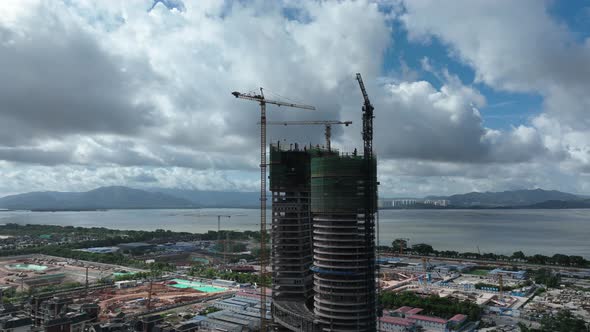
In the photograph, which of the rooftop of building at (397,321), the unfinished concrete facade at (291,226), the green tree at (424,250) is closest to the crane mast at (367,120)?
the unfinished concrete facade at (291,226)

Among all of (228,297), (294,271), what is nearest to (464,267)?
(228,297)

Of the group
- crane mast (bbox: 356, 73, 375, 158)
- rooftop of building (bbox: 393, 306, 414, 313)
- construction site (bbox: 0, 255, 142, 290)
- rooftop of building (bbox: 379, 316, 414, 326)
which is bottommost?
construction site (bbox: 0, 255, 142, 290)

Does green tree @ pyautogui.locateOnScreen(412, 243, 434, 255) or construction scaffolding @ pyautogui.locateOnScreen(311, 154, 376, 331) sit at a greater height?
construction scaffolding @ pyautogui.locateOnScreen(311, 154, 376, 331)

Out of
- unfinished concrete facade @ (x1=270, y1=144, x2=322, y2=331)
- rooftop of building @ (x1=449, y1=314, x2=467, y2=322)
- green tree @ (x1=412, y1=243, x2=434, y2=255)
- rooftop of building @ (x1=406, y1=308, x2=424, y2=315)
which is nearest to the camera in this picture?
unfinished concrete facade @ (x1=270, y1=144, x2=322, y2=331)

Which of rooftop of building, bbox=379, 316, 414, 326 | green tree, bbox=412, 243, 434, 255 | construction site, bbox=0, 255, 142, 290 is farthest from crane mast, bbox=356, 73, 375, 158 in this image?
green tree, bbox=412, 243, 434, 255

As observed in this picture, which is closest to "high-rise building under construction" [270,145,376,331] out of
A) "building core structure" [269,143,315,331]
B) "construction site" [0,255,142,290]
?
"building core structure" [269,143,315,331]

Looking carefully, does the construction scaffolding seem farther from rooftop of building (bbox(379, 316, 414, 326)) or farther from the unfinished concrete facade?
rooftop of building (bbox(379, 316, 414, 326))

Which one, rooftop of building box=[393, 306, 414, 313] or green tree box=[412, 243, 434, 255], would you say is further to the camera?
green tree box=[412, 243, 434, 255]

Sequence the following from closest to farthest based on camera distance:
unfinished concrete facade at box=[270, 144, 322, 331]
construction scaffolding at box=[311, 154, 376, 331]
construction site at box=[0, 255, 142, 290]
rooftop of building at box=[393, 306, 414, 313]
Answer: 1. construction scaffolding at box=[311, 154, 376, 331]
2. unfinished concrete facade at box=[270, 144, 322, 331]
3. rooftop of building at box=[393, 306, 414, 313]
4. construction site at box=[0, 255, 142, 290]

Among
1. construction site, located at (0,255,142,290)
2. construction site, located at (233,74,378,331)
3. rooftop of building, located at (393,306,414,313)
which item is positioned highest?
construction site, located at (233,74,378,331)

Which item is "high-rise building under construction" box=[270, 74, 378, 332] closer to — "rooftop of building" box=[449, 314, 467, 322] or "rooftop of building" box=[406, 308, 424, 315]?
"rooftop of building" box=[449, 314, 467, 322]

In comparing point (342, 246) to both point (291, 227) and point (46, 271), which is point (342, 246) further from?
point (46, 271)

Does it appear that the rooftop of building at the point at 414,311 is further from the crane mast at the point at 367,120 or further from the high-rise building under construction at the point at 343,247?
the crane mast at the point at 367,120
